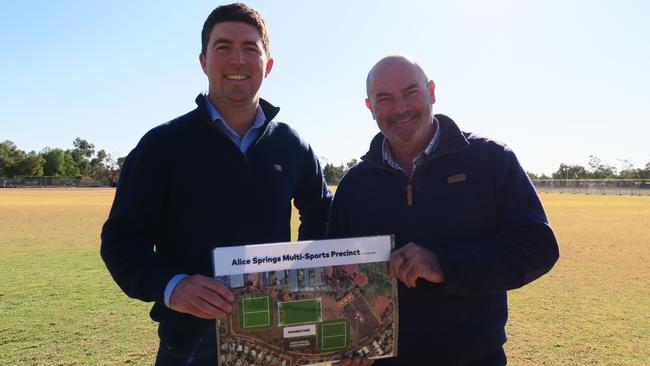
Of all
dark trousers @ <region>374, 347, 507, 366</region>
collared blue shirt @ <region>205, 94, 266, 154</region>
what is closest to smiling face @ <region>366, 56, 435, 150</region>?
collared blue shirt @ <region>205, 94, 266, 154</region>

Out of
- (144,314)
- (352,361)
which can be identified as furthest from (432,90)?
(144,314)

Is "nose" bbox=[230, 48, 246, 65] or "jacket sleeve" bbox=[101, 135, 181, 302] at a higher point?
"nose" bbox=[230, 48, 246, 65]

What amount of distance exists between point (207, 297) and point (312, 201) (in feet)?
5.03

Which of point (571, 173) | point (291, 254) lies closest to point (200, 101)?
point (291, 254)

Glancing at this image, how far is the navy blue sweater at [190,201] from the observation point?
2570mm

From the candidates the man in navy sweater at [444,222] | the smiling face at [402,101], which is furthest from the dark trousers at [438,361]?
the smiling face at [402,101]

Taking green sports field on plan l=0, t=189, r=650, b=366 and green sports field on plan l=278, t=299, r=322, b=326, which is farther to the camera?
green sports field on plan l=0, t=189, r=650, b=366

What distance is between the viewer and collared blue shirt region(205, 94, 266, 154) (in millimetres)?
2885

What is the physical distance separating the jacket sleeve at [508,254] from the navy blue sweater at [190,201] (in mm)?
1052

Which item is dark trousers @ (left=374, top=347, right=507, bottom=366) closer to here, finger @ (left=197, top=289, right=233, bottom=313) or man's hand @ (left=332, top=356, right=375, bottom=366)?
man's hand @ (left=332, top=356, right=375, bottom=366)

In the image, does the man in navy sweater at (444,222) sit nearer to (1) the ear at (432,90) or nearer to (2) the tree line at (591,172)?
(1) the ear at (432,90)

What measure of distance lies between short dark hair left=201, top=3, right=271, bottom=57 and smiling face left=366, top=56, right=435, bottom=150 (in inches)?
29.1

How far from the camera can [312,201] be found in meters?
3.55

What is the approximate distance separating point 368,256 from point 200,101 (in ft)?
4.58
